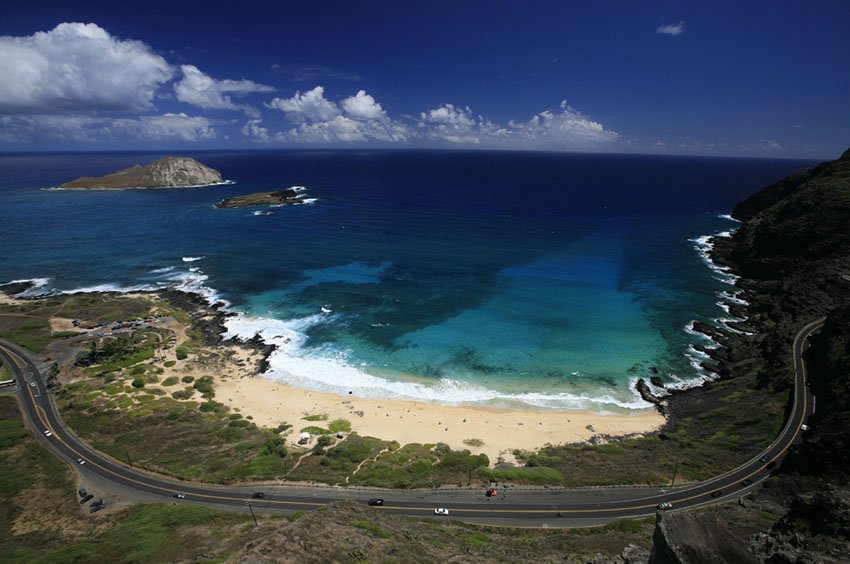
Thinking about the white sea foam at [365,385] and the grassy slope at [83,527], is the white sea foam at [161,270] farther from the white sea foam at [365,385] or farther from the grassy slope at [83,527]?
the grassy slope at [83,527]

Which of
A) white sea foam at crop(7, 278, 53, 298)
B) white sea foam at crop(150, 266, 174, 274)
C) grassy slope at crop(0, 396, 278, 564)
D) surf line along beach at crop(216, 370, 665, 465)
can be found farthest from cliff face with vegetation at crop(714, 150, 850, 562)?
white sea foam at crop(7, 278, 53, 298)

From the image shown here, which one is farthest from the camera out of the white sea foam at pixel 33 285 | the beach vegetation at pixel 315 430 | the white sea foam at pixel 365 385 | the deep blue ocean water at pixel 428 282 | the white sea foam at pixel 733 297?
the white sea foam at pixel 33 285

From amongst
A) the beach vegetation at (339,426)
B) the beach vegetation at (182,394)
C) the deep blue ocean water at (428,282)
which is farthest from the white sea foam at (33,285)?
the beach vegetation at (339,426)

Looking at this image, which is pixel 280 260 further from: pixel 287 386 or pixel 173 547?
pixel 173 547

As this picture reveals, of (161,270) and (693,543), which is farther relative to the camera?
(161,270)

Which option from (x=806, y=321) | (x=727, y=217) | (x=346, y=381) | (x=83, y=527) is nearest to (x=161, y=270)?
(x=346, y=381)

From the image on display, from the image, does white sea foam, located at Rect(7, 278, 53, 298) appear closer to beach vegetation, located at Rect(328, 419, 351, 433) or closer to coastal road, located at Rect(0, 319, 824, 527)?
coastal road, located at Rect(0, 319, 824, 527)

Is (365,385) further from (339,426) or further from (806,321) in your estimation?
(806,321)
